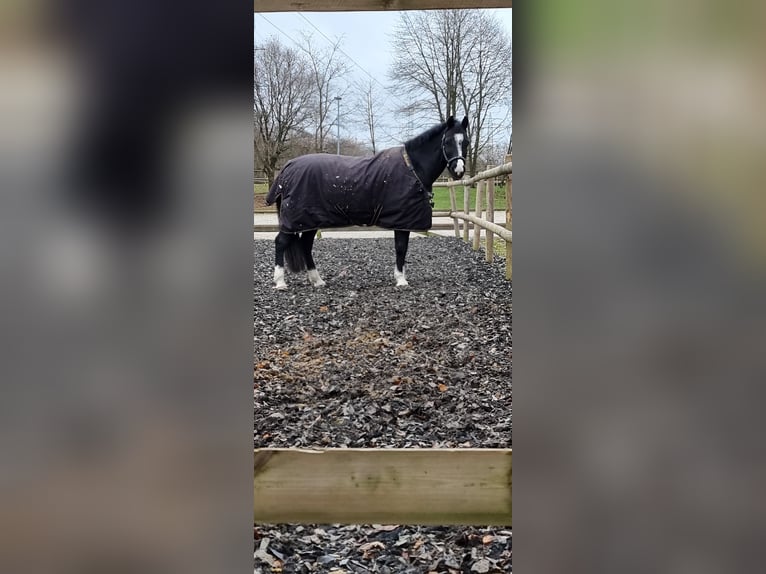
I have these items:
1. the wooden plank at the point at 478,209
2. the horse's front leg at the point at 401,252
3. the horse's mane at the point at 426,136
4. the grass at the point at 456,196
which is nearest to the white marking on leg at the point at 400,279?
the horse's front leg at the point at 401,252

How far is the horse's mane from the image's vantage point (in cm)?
349

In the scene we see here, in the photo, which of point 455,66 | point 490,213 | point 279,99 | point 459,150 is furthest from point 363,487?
point 490,213

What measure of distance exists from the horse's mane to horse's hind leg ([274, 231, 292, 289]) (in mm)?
841

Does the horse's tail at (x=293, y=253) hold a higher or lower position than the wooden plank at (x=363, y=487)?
higher

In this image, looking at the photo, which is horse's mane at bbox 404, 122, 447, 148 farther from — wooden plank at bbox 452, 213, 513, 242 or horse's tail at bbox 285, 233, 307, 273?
horse's tail at bbox 285, 233, 307, 273

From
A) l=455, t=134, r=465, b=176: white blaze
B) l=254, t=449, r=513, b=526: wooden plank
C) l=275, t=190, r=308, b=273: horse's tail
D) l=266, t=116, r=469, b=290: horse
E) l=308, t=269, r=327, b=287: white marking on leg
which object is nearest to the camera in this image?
l=254, t=449, r=513, b=526: wooden plank

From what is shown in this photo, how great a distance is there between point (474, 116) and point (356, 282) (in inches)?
47.1

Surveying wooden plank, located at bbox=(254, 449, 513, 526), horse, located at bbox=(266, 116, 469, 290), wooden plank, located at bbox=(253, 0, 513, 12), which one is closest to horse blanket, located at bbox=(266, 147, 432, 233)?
horse, located at bbox=(266, 116, 469, 290)

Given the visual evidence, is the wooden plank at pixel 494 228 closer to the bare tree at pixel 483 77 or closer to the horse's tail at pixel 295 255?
the bare tree at pixel 483 77

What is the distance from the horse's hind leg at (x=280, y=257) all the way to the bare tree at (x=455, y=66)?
49.9 inches

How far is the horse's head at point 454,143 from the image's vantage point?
3424 mm
